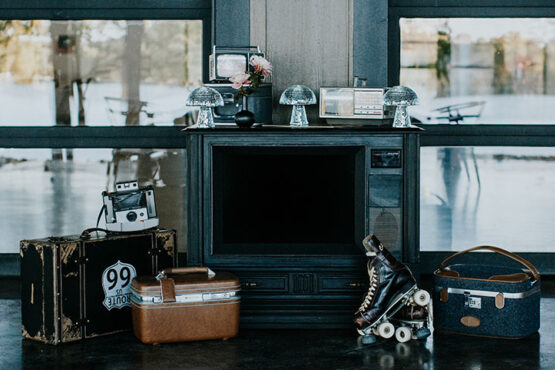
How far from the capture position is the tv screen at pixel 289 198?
4484 millimetres

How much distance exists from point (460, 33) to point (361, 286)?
2.15 meters

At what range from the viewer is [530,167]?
5.54 meters

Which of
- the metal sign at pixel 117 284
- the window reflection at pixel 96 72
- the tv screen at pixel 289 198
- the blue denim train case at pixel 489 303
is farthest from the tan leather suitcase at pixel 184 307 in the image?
the window reflection at pixel 96 72

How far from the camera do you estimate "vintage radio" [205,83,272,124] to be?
4.60 meters

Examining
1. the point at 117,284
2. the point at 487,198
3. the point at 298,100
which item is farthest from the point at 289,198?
the point at 487,198

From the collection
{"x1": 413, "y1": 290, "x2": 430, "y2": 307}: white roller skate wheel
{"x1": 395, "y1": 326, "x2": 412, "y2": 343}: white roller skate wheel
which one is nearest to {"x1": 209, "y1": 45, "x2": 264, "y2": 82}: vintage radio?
{"x1": 413, "y1": 290, "x2": 430, "y2": 307}: white roller skate wheel

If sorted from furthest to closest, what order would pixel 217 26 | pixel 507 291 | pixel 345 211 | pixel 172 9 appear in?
1. pixel 172 9
2. pixel 217 26
3. pixel 345 211
4. pixel 507 291

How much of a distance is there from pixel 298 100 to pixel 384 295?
122 cm

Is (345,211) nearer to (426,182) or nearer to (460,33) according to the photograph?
(426,182)

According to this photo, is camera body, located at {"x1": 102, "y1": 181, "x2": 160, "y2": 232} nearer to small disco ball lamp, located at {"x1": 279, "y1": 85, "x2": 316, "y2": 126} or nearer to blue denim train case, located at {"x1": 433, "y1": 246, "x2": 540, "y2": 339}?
small disco ball lamp, located at {"x1": 279, "y1": 85, "x2": 316, "y2": 126}

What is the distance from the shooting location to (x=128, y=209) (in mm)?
4457

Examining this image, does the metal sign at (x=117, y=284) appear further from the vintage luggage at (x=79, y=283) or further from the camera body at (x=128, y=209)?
the camera body at (x=128, y=209)

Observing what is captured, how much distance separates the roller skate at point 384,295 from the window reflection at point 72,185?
6.07 ft

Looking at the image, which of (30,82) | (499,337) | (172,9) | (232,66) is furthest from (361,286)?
(30,82)
